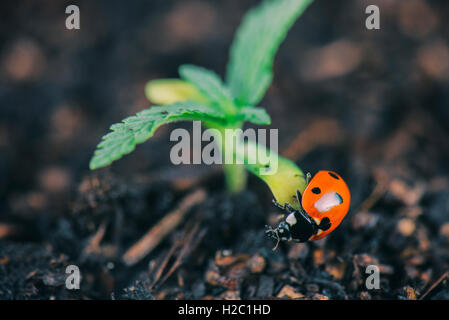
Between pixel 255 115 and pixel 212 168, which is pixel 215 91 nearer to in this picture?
pixel 255 115

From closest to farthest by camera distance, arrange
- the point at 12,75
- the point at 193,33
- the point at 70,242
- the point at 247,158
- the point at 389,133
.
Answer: the point at 247,158, the point at 70,242, the point at 389,133, the point at 12,75, the point at 193,33

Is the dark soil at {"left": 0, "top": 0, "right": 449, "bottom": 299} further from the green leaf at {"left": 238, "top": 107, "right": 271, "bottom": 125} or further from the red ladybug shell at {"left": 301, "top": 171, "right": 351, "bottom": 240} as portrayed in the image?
the green leaf at {"left": 238, "top": 107, "right": 271, "bottom": 125}

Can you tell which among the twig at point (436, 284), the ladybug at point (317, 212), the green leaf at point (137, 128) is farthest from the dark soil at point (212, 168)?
the green leaf at point (137, 128)

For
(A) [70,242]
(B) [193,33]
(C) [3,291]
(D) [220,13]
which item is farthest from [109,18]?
(C) [3,291]

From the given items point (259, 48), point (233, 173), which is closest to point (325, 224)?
point (233, 173)

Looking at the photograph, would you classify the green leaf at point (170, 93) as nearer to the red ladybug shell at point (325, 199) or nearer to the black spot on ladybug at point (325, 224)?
the red ladybug shell at point (325, 199)

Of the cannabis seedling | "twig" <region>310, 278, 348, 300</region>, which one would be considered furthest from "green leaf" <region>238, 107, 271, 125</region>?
"twig" <region>310, 278, 348, 300</region>
